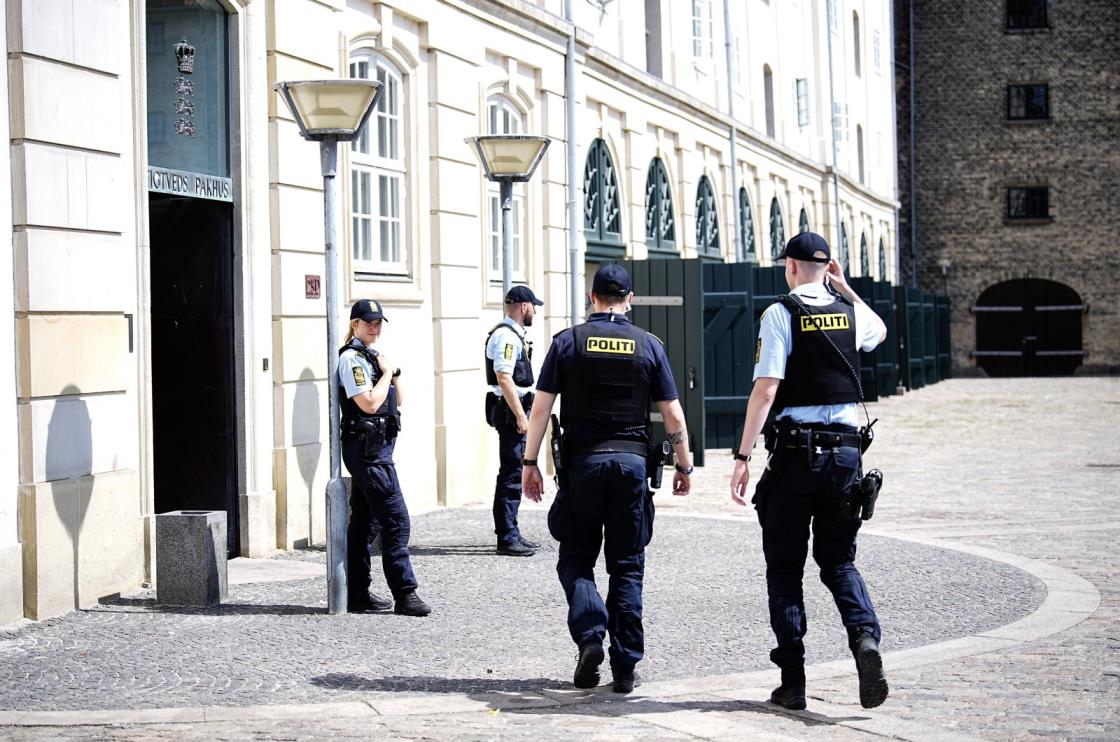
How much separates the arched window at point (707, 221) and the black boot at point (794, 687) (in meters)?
19.7

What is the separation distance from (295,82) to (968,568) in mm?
5222

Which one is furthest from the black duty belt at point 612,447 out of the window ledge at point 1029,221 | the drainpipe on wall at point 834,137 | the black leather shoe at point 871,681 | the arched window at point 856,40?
the window ledge at point 1029,221

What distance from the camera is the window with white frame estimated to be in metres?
16.9

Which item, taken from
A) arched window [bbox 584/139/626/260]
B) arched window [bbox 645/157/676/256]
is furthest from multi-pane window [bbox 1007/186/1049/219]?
arched window [bbox 584/139/626/260]

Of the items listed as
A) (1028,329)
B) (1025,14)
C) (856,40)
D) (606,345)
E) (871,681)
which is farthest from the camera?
→ (1025,14)

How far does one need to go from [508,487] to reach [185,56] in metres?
3.72

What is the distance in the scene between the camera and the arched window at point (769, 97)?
31.9 metres

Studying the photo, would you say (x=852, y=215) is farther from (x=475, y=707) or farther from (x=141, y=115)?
(x=475, y=707)

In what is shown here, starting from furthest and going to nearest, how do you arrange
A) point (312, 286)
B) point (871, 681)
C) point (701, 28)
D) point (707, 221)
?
point (707, 221), point (701, 28), point (312, 286), point (871, 681)

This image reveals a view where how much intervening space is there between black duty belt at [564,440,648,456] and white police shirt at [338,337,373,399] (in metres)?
2.40

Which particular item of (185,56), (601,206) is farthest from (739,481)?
(601,206)

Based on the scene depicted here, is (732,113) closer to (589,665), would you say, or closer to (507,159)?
(507,159)

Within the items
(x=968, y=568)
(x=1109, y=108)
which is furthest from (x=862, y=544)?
(x=1109, y=108)

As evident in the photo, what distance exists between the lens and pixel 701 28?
25828mm
